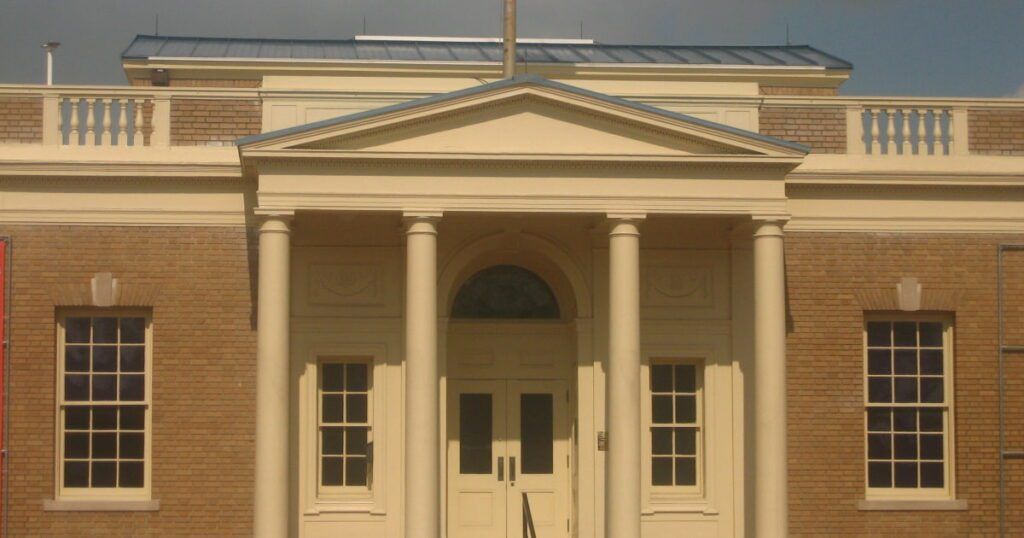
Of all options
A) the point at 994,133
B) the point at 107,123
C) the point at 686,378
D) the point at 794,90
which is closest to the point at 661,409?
the point at 686,378

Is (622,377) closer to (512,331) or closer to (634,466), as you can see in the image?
(634,466)

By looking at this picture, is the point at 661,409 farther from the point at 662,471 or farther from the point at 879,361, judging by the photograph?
Result: the point at 879,361

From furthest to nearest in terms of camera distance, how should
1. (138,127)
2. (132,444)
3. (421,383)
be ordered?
(138,127), (132,444), (421,383)

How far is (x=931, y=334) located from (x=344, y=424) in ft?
24.7

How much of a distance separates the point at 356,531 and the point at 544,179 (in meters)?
4.97

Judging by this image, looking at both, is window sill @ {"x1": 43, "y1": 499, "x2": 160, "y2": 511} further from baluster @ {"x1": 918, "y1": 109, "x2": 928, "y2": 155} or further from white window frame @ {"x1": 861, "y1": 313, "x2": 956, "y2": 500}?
baluster @ {"x1": 918, "y1": 109, "x2": 928, "y2": 155}

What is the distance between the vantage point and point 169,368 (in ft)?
56.3

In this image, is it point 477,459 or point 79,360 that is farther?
point 477,459

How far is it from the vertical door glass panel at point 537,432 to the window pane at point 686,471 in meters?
1.68

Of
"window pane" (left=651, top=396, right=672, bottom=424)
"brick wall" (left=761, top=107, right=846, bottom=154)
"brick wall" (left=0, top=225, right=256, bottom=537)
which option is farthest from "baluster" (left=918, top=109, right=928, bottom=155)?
"brick wall" (left=0, top=225, right=256, bottom=537)

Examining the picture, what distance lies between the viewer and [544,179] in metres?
16.3

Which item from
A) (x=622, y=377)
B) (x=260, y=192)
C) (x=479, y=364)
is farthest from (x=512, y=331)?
(x=260, y=192)

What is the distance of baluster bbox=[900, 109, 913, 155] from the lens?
18.0 meters

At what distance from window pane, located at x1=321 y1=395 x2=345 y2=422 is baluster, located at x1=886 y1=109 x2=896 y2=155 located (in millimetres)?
7650
